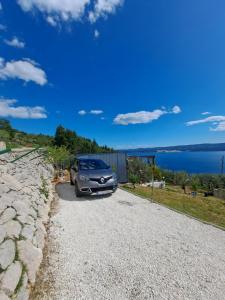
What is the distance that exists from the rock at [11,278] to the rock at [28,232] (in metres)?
0.77

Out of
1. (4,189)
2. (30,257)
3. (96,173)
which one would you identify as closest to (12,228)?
(30,257)

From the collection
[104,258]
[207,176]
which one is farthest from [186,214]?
[207,176]

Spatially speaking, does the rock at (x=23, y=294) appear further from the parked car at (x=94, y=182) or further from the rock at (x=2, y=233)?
the parked car at (x=94, y=182)

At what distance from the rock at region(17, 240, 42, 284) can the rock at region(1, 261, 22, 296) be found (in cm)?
20

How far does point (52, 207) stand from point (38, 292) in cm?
434

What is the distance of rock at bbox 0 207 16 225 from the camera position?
12.0ft

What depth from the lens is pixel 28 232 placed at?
12.7 ft

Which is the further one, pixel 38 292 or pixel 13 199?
pixel 13 199

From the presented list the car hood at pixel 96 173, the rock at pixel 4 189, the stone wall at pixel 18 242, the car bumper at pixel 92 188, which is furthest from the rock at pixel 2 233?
the car hood at pixel 96 173

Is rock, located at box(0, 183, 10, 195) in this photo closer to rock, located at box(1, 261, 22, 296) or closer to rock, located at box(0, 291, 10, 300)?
rock, located at box(1, 261, 22, 296)

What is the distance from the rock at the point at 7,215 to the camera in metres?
3.65

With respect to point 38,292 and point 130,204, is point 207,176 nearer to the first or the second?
point 130,204

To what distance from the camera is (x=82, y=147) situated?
52344 millimetres

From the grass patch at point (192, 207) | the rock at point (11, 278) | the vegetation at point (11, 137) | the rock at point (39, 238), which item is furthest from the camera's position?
the vegetation at point (11, 137)
